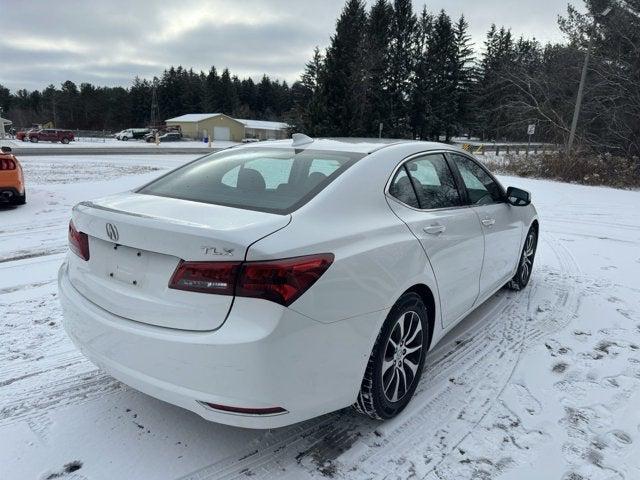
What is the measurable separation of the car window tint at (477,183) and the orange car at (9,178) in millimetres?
7799

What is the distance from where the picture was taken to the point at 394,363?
8.98ft

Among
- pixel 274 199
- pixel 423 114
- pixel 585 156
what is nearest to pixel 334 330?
pixel 274 199

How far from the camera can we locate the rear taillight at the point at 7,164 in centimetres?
819

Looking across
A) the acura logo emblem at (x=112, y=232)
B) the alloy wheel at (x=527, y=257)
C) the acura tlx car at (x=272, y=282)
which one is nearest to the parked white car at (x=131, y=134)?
the alloy wheel at (x=527, y=257)

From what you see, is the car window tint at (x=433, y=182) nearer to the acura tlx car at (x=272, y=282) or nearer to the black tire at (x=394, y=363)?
the acura tlx car at (x=272, y=282)

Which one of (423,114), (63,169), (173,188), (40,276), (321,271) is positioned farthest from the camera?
(423,114)

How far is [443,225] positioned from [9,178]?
811 cm

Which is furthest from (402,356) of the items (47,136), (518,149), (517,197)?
(47,136)

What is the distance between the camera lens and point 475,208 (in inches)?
146

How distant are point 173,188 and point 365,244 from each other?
4.22 ft

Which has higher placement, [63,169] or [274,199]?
[274,199]

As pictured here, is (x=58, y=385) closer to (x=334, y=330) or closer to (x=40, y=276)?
(x=334, y=330)

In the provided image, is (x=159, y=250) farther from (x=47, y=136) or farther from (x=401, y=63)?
(x=401, y=63)

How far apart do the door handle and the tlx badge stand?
1342mm
